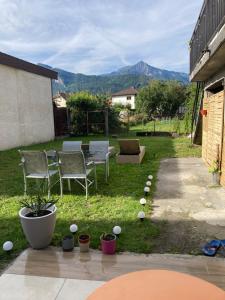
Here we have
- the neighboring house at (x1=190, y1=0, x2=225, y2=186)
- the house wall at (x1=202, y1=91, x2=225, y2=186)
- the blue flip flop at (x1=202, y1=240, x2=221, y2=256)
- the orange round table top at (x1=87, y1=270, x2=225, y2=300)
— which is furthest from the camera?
the house wall at (x1=202, y1=91, x2=225, y2=186)

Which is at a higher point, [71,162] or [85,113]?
[85,113]

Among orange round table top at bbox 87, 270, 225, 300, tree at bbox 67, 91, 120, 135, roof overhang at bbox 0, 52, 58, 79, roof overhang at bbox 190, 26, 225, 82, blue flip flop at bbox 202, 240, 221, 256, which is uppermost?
roof overhang at bbox 0, 52, 58, 79

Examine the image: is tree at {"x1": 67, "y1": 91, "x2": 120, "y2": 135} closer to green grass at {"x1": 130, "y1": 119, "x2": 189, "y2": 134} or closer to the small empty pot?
green grass at {"x1": 130, "y1": 119, "x2": 189, "y2": 134}

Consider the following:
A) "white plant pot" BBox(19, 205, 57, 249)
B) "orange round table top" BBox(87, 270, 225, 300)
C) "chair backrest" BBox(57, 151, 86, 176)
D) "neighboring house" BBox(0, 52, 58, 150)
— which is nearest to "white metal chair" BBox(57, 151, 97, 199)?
"chair backrest" BBox(57, 151, 86, 176)

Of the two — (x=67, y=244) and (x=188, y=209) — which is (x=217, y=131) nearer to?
(x=188, y=209)

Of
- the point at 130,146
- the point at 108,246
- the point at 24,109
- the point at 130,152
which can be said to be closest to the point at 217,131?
the point at 130,146

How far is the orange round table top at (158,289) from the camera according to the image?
4.67ft

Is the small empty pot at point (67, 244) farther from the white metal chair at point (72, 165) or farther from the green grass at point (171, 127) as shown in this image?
the green grass at point (171, 127)

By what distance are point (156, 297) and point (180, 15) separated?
8369 millimetres

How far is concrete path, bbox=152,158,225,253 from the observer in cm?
327

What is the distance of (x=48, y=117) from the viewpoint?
15.3 meters

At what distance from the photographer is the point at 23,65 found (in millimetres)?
12523

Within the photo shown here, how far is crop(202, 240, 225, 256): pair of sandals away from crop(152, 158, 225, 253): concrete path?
0.10 m

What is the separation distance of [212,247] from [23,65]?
12240mm
